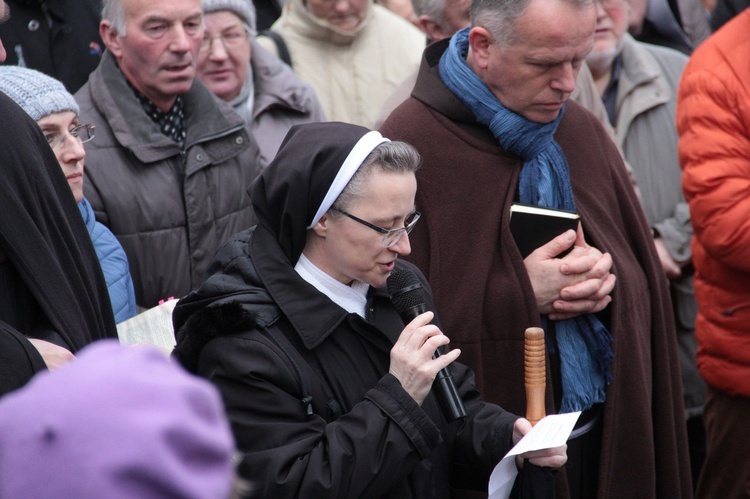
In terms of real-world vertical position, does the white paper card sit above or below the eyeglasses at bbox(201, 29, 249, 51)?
below

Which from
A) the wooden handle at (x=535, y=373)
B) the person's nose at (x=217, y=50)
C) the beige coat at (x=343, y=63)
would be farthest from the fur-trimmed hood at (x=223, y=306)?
the beige coat at (x=343, y=63)

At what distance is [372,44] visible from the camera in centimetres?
589


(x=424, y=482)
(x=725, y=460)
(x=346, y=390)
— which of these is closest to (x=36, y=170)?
(x=346, y=390)

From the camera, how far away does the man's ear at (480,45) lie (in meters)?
3.65

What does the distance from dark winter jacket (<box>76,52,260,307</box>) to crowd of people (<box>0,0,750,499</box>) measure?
1 centimetres

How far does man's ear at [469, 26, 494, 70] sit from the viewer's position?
365 centimetres

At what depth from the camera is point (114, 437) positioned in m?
1.19

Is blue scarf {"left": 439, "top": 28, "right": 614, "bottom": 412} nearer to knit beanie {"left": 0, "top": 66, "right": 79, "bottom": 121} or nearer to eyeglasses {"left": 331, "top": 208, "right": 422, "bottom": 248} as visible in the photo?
eyeglasses {"left": 331, "top": 208, "right": 422, "bottom": 248}

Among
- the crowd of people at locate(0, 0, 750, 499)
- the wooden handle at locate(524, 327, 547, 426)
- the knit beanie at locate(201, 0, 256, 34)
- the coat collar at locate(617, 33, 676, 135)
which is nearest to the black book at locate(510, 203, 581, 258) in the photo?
the crowd of people at locate(0, 0, 750, 499)

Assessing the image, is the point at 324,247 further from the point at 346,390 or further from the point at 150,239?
the point at 150,239

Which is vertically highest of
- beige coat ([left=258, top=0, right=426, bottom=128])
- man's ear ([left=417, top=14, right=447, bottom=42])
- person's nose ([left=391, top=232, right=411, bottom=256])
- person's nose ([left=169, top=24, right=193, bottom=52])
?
person's nose ([left=391, top=232, right=411, bottom=256])

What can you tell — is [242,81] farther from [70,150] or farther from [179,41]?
[70,150]

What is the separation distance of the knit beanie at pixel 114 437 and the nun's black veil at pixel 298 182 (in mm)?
1570

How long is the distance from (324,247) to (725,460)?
2434mm
